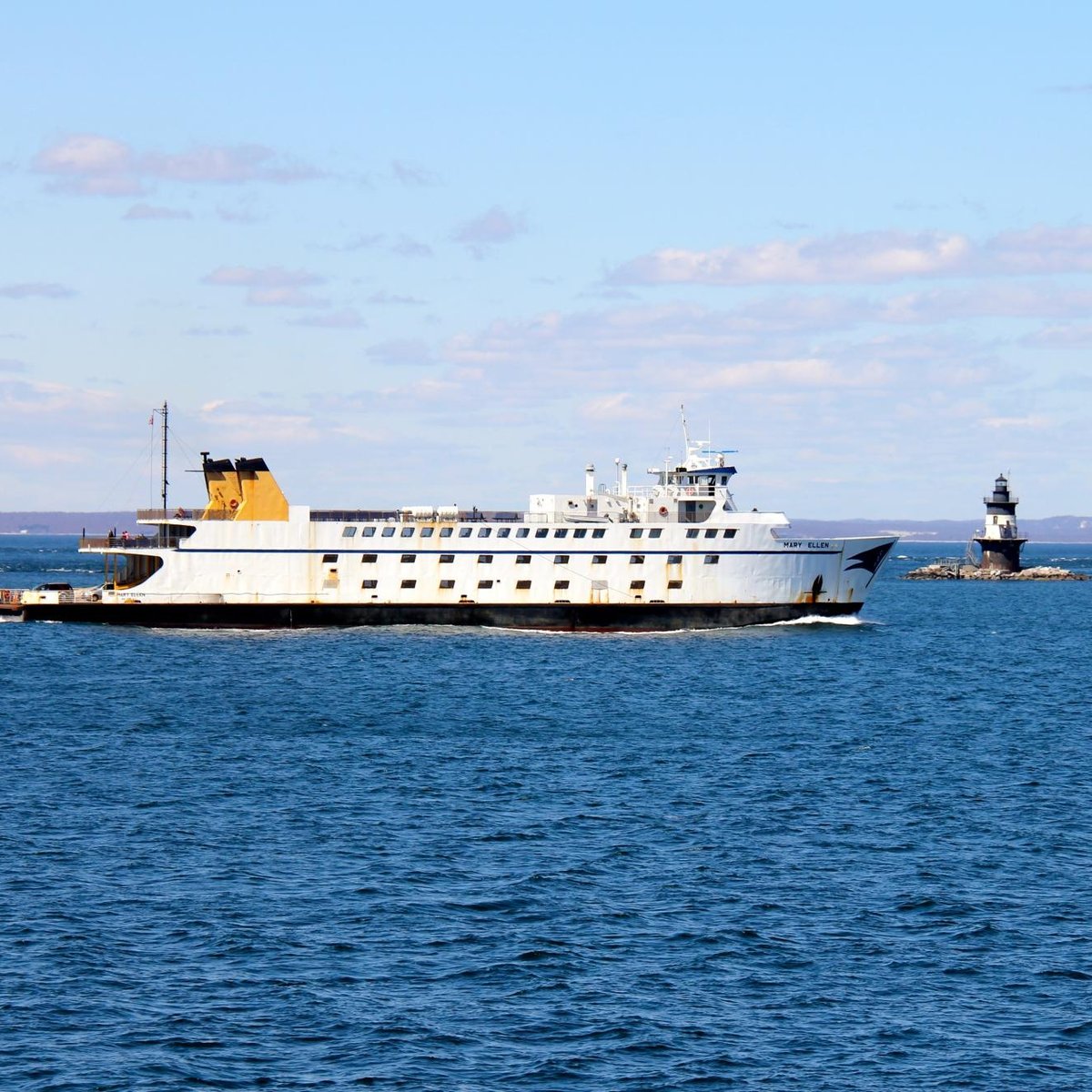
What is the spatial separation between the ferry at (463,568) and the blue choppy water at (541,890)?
1816 cm

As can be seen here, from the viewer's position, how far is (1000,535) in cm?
16412

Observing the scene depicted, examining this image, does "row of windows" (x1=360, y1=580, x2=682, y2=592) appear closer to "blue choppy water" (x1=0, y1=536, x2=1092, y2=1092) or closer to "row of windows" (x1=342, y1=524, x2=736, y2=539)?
"row of windows" (x1=342, y1=524, x2=736, y2=539)

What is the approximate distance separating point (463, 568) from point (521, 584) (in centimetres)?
299

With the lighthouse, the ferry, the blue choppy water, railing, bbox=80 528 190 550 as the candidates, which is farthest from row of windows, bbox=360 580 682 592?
the lighthouse

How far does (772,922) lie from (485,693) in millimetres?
30608

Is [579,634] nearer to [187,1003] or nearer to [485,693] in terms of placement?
[485,693]

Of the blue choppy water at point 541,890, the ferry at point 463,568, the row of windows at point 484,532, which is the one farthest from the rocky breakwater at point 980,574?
the blue choppy water at point 541,890

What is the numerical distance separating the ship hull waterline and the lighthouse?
8536 centimetres

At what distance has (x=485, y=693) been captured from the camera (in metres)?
57.1

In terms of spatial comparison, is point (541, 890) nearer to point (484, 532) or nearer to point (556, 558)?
point (556, 558)

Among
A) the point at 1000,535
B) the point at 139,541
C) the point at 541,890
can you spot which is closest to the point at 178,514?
the point at 139,541

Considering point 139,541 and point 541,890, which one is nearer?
point 541,890

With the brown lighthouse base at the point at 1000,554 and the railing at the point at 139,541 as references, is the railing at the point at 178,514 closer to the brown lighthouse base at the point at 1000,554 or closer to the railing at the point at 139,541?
the railing at the point at 139,541

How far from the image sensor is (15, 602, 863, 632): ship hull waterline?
75812mm
